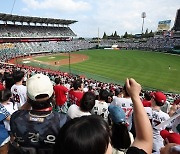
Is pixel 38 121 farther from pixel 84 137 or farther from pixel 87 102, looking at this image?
pixel 87 102

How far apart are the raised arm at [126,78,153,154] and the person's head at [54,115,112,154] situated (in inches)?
16.3

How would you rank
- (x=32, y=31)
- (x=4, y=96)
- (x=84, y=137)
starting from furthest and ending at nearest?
(x=32, y=31)
(x=4, y=96)
(x=84, y=137)

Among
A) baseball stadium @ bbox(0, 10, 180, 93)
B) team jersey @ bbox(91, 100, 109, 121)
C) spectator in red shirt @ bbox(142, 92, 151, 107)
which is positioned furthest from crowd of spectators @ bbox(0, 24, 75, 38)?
team jersey @ bbox(91, 100, 109, 121)

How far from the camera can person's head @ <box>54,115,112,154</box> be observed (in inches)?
72.8

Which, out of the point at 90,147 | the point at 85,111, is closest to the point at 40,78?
the point at 90,147

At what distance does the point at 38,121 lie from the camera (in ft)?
10.00

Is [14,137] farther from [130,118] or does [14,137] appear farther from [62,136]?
[130,118]

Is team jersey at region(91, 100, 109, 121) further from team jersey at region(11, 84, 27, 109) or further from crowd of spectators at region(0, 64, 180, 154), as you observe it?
team jersey at region(11, 84, 27, 109)

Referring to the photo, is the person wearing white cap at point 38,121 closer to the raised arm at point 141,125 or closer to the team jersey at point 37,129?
the team jersey at point 37,129

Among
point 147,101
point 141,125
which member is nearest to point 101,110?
point 147,101

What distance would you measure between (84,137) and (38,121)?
52.7 inches

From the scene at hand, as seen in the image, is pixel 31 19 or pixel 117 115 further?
pixel 31 19

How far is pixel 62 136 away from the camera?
1.97m

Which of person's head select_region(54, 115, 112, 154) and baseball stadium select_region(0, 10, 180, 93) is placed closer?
person's head select_region(54, 115, 112, 154)
